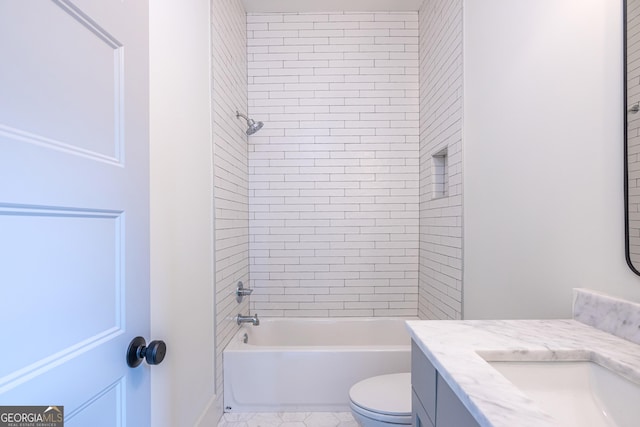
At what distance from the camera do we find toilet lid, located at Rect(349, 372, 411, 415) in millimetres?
1374

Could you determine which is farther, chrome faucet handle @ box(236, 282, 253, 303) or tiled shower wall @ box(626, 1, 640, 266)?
chrome faucet handle @ box(236, 282, 253, 303)

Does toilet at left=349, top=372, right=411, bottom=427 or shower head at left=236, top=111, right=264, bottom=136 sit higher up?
shower head at left=236, top=111, right=264, bottom=136

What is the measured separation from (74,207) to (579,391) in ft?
4.16

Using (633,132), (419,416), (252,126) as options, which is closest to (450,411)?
(419,416)

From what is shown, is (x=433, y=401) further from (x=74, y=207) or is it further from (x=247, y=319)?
(x=247, y=319)

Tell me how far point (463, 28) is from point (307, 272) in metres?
2.05

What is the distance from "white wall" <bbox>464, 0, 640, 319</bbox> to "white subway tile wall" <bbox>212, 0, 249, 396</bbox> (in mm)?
1512

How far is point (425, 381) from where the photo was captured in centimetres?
91

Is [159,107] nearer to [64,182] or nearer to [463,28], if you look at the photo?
[64,182]

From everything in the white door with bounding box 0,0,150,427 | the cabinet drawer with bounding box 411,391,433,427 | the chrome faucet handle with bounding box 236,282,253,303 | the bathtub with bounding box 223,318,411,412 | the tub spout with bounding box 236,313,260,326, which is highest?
the white door with bounding box 0,0,150,427

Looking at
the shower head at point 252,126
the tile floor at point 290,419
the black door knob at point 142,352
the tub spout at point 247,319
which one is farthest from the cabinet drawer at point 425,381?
the shower head at point 252,126

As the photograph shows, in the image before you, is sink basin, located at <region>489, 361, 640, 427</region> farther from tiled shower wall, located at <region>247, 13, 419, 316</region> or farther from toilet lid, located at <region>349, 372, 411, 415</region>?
tiled shower wall, located at <region>247, 13, 419, 316</region>

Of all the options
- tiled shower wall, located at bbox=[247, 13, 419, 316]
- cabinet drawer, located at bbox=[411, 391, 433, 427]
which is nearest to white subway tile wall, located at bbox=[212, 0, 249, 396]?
tiled shower wall, located at bbox=[247, 13, 419, 316]

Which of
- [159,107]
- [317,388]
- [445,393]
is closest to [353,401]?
[317,388]
